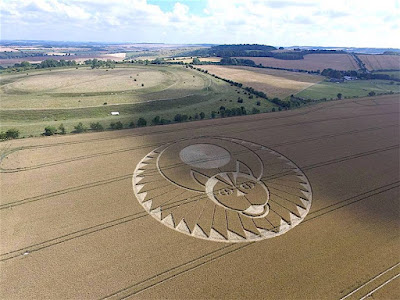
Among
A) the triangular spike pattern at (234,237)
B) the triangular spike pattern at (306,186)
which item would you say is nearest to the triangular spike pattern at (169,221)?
the triangular spike pattern at (234,237)

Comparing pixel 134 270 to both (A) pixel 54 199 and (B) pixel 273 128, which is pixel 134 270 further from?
(B) pixel 273 128

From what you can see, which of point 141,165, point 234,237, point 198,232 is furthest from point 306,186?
point 141,165

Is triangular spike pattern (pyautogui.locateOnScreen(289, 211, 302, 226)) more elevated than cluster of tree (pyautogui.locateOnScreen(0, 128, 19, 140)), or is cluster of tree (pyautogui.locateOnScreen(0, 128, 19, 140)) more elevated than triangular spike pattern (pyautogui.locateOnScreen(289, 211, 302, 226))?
cluster of tree (pyautogui.locateOnScreen(0, 128, 19, 140))

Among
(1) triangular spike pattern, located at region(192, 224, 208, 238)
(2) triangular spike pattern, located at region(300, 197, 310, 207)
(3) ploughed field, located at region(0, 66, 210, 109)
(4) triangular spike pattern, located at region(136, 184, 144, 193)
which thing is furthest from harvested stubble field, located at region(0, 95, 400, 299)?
(3) ploughed field, located at region(0, 66, 210, 109)

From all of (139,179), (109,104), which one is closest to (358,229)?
(139,179)

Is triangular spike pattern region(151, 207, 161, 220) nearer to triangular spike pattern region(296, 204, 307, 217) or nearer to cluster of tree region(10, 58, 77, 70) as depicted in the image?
triangular spike pattern region(296, 204, 307, 217)

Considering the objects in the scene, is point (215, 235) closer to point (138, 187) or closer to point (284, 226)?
point (284, 226)

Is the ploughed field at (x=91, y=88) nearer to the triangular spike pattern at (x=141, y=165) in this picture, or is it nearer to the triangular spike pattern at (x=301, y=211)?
the triangular spike pattern at (x=141, y=165)
